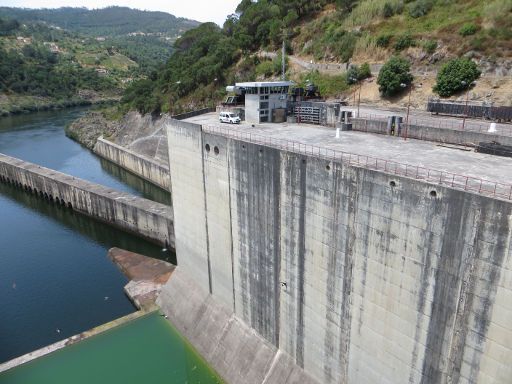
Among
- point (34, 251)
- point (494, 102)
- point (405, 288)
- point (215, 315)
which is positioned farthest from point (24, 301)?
point (494, 102)

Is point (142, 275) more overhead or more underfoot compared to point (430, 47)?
more underfoot

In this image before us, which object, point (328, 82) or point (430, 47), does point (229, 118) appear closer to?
point (328, 82)

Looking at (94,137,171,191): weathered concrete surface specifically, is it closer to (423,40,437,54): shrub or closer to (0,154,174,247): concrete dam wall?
(0,154,174,247): concrete dam wall

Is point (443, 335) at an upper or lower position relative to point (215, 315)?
upper

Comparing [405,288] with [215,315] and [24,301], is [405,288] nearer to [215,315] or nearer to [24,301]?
[215,315]

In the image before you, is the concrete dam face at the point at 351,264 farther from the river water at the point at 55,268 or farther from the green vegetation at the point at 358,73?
the green vegetation at the point at 358,73

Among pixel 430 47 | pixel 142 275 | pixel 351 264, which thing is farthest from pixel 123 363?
pixel 430 47
